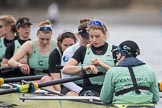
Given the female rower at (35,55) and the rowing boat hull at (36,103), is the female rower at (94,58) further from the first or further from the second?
the female rower at (35,55)

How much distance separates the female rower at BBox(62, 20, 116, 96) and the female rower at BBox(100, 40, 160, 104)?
115 cm

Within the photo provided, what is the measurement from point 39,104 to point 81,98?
3.83ft

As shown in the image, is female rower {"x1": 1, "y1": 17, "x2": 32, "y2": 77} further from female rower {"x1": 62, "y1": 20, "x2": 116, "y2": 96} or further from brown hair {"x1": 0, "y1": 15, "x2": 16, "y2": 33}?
female rower {"x1": 62, "y1": 20, "x2": 116, "y2": 96}

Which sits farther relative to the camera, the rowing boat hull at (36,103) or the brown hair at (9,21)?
the brown hair at (9,21)

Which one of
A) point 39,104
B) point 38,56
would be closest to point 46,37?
point 38,56

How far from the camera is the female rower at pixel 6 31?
13.2m

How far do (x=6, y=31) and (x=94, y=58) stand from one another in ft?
12.3

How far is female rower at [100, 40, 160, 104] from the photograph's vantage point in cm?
841

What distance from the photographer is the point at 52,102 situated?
10.1 meters

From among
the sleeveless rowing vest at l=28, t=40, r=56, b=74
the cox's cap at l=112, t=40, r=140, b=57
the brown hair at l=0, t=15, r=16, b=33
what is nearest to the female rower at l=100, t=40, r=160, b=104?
the cox's cap at l=112, t=40, r=140, b=57

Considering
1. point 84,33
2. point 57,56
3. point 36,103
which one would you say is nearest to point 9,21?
point 57,56

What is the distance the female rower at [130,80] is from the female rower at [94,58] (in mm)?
1154

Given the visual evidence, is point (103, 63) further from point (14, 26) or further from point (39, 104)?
point (14, 26)

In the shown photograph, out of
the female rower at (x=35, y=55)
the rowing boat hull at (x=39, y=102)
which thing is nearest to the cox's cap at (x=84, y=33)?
the rowing boat hull at (x=39, y=102)
